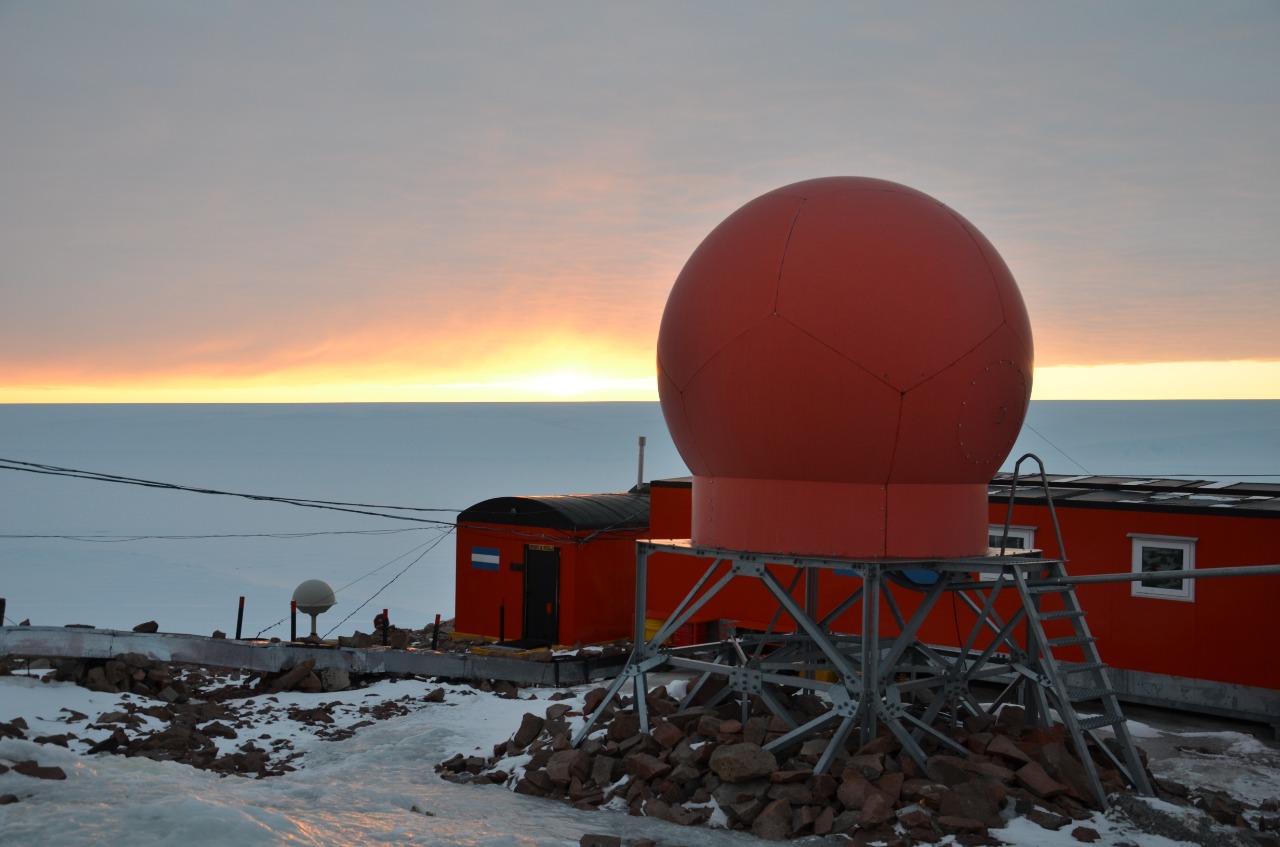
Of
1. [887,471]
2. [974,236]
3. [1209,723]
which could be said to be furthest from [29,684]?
[1209,723]

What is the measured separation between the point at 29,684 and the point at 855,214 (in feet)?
43.4

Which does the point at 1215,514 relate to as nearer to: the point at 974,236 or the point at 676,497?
the point at 974,236

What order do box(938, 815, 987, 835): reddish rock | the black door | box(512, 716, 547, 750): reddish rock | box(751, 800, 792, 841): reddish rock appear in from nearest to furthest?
box(938, 815, 987, 835): reddish rock
box(751, 800, 792, 841): reddish rock
box(512, 716, 547, 750): reddish rock
the black door

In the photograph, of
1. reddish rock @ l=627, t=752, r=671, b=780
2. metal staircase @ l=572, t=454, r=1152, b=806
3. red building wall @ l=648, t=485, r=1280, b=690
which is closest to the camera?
metal staircase @ l=572, t=454, r=1152, b=806

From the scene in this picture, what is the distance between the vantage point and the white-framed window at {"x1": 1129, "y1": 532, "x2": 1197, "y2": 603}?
16.0m

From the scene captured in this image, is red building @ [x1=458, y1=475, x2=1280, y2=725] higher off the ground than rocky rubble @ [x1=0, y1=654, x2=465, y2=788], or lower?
higher

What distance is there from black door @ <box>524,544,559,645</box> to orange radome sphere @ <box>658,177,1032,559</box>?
34.3 ft

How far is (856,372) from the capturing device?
36.1ft

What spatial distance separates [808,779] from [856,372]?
4.05m

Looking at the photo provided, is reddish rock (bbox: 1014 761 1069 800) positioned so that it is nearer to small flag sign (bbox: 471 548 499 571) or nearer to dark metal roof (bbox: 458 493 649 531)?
dark metal roof (bbox: 458 493 649 531)

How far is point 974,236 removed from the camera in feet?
39.2

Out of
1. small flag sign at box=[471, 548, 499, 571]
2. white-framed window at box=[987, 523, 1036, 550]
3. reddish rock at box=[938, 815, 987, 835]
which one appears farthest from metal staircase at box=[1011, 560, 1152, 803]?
small flag sign at box=[471, 548, 499, 571]

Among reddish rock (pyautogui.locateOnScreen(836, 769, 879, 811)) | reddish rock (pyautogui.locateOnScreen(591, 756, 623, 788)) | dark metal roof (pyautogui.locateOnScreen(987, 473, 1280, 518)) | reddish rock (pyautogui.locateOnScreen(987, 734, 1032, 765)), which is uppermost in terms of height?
dark metal roof (pyautogui.locateOnScreen(987, 473, 1280, 518))

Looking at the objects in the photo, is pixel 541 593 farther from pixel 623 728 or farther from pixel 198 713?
pixel 623 728
